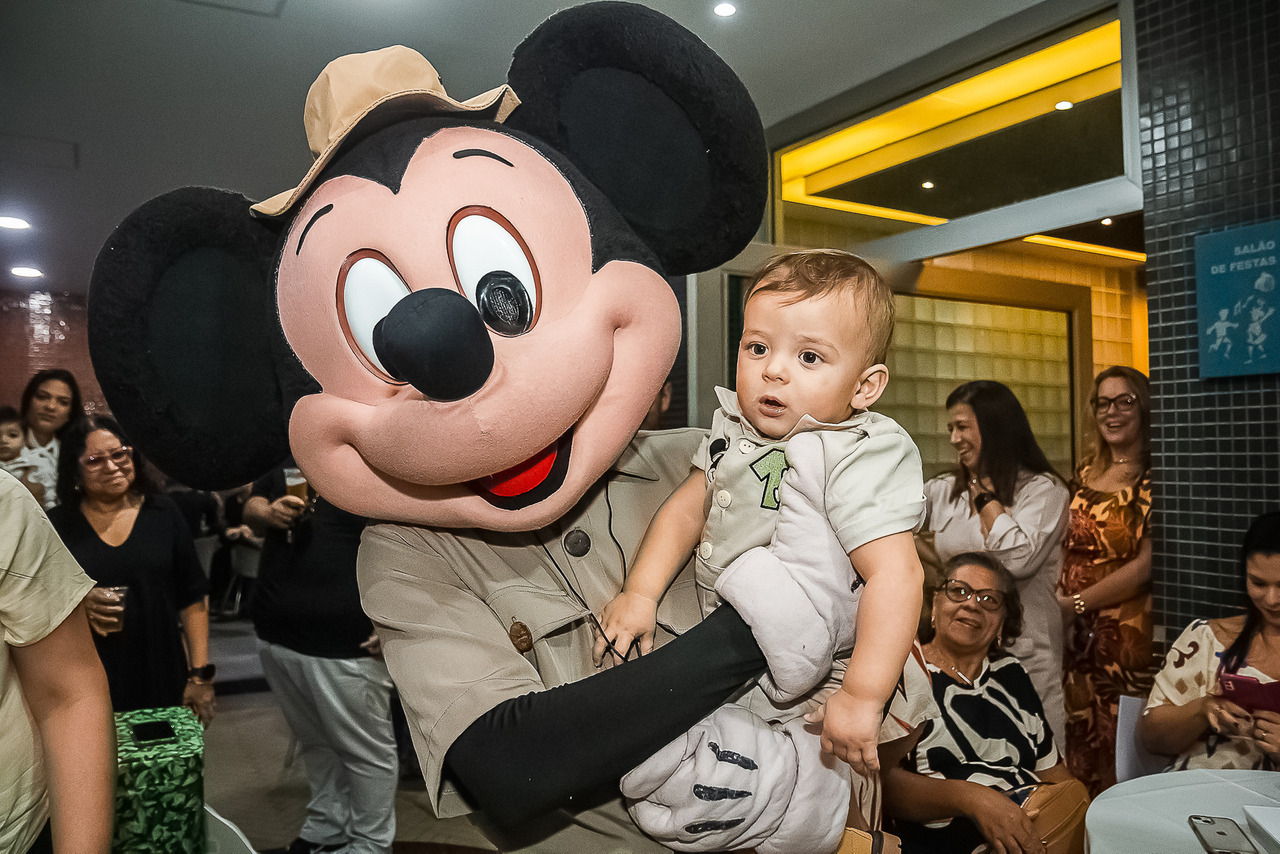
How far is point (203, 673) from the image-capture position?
4.37ft

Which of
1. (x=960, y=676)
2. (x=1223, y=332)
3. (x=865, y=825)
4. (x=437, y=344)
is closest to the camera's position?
(x=437, y=344)

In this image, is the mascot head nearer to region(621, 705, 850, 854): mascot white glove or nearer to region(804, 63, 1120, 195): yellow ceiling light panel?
region(621, 705, 850, 854): mascot white glove

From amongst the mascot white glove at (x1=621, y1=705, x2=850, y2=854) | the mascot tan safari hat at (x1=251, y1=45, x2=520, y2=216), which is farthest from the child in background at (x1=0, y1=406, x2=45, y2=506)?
the mascot white glove at (x1=621, y1=705, x2=850, y2=854)

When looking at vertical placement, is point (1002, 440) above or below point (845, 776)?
above

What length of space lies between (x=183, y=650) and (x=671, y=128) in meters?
1.07

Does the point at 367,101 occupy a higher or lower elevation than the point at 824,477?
higher

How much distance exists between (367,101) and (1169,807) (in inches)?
51.8

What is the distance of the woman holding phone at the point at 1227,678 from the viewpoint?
1.54 metres

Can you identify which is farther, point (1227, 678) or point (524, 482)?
point (1227, 678)

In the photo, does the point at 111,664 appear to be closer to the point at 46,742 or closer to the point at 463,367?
the point at 46,742

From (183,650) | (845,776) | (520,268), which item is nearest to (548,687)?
(845,776)

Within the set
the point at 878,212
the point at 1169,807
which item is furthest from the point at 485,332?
the point at 878,212

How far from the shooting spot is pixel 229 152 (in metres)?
1.28

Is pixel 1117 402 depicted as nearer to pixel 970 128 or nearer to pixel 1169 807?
pixel 970 128
